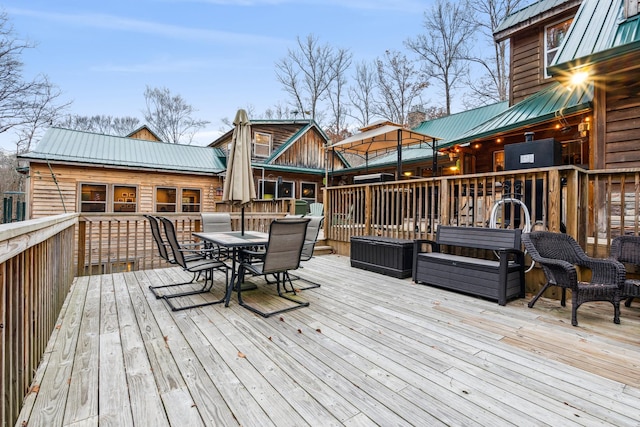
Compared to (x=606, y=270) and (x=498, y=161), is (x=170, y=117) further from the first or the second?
(x=606, y=270)

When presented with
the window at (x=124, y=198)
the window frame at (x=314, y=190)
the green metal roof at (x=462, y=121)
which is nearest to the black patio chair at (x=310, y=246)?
the green metal roof at (x=462, y=121)

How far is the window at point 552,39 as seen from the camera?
7.12 m

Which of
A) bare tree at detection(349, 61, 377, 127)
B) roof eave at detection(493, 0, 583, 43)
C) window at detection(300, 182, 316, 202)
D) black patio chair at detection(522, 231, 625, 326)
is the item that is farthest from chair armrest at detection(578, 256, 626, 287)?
bare tree at detection(349, 61, 377, 127)

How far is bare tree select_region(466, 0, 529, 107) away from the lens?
1316 centimetres

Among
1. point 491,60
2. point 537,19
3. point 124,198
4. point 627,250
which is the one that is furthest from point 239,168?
point 491,60

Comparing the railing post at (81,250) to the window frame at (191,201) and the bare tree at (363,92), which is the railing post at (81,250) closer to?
the window frame at (191,201)

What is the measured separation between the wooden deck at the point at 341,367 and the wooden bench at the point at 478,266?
10.3 inches

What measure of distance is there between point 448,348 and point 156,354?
2.18 m

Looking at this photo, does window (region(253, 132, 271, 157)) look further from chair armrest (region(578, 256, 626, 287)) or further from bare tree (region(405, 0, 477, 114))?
chair armrest (region(578, 256, 626, 287))

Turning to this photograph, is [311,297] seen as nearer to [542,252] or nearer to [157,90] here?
[542,252]

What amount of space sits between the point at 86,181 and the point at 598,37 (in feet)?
43.7

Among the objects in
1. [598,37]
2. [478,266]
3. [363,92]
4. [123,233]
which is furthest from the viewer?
[363,92]

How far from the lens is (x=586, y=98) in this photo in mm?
5617

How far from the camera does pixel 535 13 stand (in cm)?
729
